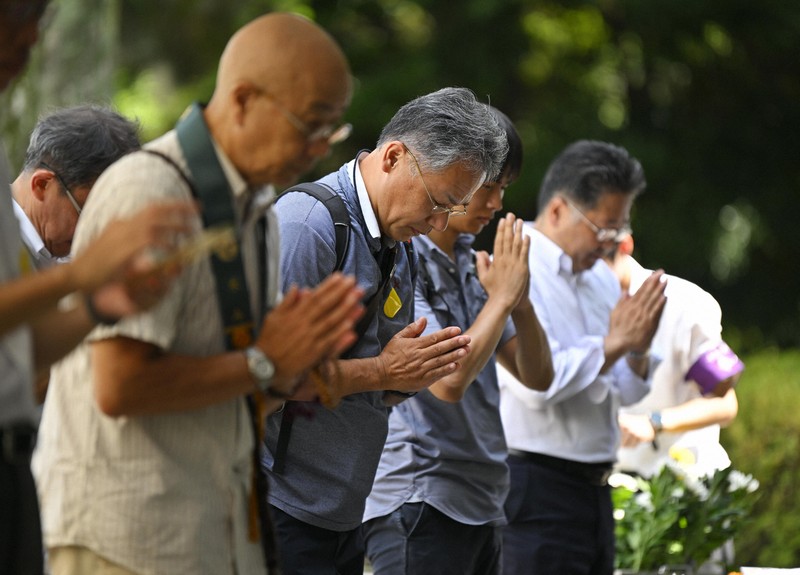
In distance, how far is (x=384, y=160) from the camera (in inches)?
138

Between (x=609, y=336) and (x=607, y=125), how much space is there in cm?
862

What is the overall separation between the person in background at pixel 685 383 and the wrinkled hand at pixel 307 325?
3276mm

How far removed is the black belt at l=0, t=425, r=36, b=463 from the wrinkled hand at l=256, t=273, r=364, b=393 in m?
0.42

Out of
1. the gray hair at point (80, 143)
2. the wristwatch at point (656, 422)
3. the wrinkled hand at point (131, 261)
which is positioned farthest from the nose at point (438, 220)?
the wristwatch at point (656, 422)

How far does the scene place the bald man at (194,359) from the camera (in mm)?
2219

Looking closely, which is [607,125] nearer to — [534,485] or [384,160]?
[534,485]

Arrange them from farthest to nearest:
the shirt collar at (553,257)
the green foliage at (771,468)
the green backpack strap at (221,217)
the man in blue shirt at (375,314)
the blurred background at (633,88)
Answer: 1. the blurred background at (633,88)
2. the green foliage at (771,468)
3. the shirt collar at (553,257)
4. the man in blue shirt at (375,314)
5. the green backpack strap at (221,217)

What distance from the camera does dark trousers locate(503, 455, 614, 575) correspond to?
15.3ft

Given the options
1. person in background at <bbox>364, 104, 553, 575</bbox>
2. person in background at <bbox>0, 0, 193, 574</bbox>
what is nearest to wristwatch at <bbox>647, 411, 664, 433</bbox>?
person in background at <bbox>364, 104, 553, 575</bbox>

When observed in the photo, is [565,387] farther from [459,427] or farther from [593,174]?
[593,174]

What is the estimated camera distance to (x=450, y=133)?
3.52 meters

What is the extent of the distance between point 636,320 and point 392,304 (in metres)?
1.44

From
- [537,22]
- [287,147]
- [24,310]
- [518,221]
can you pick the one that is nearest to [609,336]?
[518,221]

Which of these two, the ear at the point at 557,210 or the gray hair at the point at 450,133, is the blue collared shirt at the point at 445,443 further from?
the ear at the point at 557,210
